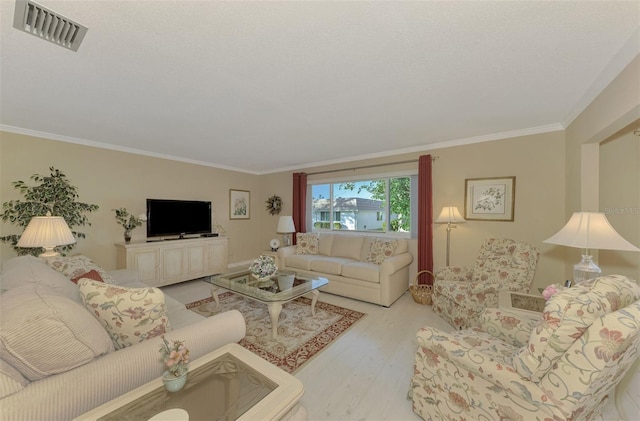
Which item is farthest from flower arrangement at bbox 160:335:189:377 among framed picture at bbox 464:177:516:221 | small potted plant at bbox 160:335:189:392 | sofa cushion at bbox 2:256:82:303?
framed picture at bbox 464:177:516:221

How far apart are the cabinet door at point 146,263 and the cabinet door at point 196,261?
1.63 feet

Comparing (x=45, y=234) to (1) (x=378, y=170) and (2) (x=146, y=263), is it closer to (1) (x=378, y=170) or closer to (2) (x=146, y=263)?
(2) (x=146, y=263)

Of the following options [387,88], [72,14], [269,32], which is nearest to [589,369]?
[387,88]

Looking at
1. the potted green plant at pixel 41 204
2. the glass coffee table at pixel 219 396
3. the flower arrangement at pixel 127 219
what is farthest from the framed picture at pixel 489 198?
the potted green plant at pixel 41 204

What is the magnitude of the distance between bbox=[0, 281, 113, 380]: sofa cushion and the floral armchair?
294 cm

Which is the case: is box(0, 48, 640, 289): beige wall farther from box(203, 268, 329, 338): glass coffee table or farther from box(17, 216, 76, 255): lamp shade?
box(203, 268, 329, 338): glass coffee table

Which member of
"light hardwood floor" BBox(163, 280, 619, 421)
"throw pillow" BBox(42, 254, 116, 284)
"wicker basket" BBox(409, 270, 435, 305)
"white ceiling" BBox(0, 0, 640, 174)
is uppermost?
"white ceiling" BBox(0, 0, 640, 174)

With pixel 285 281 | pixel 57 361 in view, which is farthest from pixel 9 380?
pixel 285 281

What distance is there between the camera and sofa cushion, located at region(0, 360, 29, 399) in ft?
2.64

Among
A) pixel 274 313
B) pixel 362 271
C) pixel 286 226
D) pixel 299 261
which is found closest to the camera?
pixel 274 313

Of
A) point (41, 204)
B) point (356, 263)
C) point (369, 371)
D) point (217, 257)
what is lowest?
point (369, 371)

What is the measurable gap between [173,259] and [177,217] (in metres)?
0.79

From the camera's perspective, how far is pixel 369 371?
79.3 inches

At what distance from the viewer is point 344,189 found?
195 inches
